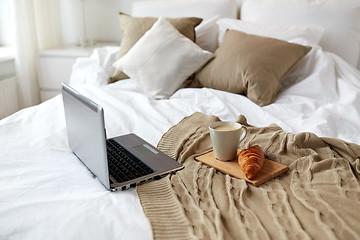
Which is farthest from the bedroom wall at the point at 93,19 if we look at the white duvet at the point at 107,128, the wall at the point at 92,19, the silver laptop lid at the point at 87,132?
the silver laptop lid at the point at 87,132

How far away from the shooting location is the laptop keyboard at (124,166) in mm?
998

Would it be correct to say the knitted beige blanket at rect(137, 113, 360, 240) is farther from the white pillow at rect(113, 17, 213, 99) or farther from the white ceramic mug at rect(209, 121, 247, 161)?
the white pillow at rect(113, 17, 213, 99)

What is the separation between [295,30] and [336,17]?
10.7 inches

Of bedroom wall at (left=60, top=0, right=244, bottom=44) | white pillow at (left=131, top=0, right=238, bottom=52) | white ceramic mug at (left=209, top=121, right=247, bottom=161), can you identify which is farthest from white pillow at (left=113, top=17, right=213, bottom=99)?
bedroom wall at (left=60, top=0, right=244, bottom=44)

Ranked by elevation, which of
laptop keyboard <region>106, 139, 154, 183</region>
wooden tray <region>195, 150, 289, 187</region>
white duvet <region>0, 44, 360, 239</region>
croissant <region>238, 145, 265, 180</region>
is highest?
croissant <region>238, 145, 265, 180</region>

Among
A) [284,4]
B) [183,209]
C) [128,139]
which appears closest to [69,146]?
[128,139]

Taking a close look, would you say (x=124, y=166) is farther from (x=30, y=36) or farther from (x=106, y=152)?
(x=30, y=36)

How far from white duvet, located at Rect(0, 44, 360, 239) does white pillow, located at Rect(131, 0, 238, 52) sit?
443mm

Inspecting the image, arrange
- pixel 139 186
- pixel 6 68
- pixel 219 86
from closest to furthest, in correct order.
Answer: pixel 139 186 < pixel 219 86 < pixel 6 68

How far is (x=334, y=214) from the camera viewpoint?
2.55 ft

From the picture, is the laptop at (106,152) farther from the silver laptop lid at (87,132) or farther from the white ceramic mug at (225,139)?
the white ceramic mug at (225,139)

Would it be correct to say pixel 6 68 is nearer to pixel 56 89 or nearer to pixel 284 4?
pixel 56 89

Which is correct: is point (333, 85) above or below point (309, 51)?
below

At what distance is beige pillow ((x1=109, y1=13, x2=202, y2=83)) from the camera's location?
216cm
